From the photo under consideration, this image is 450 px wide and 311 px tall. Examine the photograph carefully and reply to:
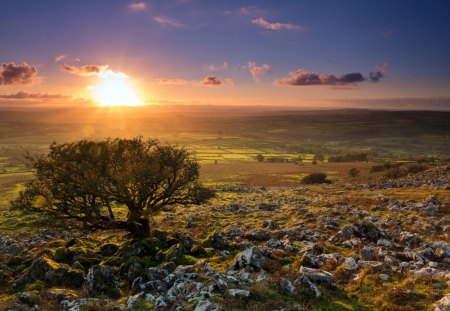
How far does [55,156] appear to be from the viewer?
909 inches

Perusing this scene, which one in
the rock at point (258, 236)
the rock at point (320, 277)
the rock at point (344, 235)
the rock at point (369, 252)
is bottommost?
the rock at point (258, 236)

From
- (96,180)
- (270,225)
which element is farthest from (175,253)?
(270,225)

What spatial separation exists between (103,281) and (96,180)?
7570 millimetres

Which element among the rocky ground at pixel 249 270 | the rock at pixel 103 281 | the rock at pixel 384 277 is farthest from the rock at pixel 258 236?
the rock at pixel 103 281

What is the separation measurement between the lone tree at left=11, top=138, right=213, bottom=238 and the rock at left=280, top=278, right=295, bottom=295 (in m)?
12.8

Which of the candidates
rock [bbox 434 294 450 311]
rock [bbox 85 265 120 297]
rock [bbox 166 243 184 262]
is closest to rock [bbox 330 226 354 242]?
rock [bbox 434 294 450 311]

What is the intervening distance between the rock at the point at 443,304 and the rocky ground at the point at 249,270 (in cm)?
3

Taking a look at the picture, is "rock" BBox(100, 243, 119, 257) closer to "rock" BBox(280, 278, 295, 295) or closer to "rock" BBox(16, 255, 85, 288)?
"rock" BBox(16, 255, 85, 288)

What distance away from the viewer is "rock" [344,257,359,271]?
647 inches

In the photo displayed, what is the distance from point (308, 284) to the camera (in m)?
13.8

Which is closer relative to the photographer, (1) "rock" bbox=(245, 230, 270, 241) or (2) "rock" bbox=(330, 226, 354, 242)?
(2) "rock" bbox=(330, 226, 354, 242)

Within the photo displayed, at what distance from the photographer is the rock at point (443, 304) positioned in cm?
1165

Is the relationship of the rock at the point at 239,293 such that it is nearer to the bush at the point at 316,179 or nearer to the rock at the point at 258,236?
the rock at the point at 258,236

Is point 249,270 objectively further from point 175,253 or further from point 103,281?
point 103,281
